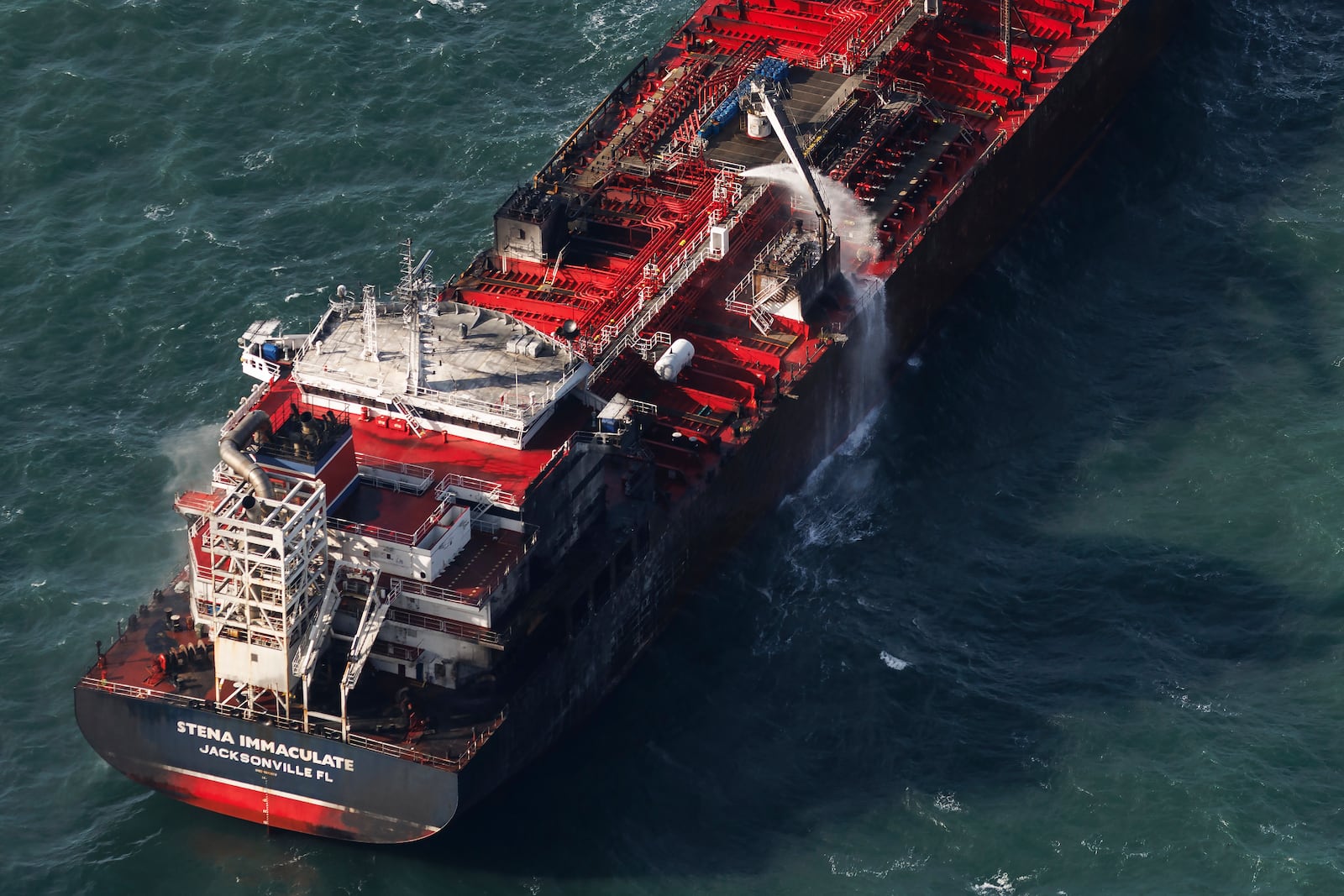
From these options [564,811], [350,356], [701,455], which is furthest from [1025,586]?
[350,356]

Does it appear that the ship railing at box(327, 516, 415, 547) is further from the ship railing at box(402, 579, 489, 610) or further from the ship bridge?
the ship bridge

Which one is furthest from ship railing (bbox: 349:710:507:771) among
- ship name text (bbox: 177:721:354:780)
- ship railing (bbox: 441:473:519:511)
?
ship railing (bbox: 441:473:519:511)

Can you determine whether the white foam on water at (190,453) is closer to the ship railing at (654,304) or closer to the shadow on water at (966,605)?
the ship railing at (654,304)

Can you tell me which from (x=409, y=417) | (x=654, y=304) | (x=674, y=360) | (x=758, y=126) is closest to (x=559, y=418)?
(x=409, y=417)

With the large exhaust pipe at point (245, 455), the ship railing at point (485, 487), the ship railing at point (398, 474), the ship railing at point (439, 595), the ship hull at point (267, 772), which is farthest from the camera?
the ship railing at point (398, 474)

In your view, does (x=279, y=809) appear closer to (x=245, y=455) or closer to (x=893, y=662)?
(x=245, y=455)

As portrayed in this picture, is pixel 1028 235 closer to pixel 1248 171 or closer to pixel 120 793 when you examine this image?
pixel 1248 171

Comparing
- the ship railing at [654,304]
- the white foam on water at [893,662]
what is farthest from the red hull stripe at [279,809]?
the ship railing at [654,304]
